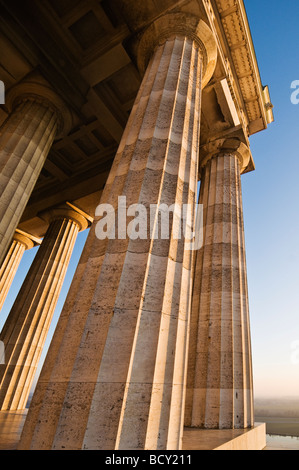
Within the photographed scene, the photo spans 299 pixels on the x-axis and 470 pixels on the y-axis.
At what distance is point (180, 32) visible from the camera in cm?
1189

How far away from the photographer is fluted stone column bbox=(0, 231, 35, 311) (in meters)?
26.0

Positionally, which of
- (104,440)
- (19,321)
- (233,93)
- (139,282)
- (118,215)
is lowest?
(104,440)

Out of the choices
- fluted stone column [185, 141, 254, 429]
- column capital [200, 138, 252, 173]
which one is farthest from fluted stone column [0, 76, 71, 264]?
fluted stone column [185, 141, 254, 429]

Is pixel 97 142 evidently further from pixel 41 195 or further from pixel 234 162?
pixel 234 162

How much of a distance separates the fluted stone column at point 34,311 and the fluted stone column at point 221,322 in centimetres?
1342

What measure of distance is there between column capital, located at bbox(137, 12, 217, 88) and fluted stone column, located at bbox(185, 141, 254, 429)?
6.31 metres

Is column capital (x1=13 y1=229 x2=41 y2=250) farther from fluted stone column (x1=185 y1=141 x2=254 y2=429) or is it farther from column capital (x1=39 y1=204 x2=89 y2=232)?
fluted stone column (x1=185 y1=141 x2=254 y2=429)

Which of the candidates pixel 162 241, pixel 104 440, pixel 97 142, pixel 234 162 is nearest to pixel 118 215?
pixel 162 241

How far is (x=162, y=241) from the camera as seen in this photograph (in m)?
6.36

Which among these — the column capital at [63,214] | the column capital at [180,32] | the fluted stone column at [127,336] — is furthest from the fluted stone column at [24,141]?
the column capital at [63,214]

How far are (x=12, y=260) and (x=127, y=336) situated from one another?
85.0 feet

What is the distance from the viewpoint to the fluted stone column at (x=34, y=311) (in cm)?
1878

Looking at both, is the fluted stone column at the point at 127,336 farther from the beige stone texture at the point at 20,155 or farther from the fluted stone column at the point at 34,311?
the fluted stone column at the point at 34,311
